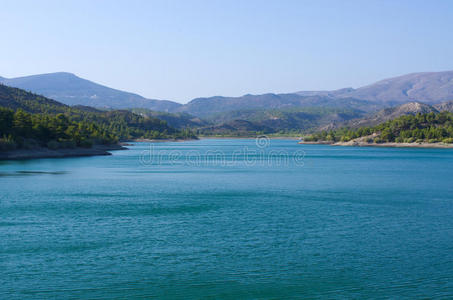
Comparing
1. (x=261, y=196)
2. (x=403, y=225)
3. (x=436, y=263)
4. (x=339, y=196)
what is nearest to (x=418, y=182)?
(x=339, y=196)

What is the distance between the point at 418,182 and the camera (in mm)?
43562

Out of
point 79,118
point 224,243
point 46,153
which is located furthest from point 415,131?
point 224,243

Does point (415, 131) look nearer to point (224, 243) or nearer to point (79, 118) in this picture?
point (79, 118)

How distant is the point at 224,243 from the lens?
1902 cm

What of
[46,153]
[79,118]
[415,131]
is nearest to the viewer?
[46,153]

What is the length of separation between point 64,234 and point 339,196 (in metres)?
20.1

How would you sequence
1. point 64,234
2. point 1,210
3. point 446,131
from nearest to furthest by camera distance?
point 64,234
point 1,210
point 446,131

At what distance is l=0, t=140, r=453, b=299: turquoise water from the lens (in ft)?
46.5

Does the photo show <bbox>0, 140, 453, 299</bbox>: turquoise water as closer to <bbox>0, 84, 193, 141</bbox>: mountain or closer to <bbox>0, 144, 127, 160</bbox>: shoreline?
<bbox>0, 144, 127, 160</bbox>: shoreline

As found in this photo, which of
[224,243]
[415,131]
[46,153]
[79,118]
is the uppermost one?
[79,118]

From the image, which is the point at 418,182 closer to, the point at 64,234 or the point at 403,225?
the point at 403,225

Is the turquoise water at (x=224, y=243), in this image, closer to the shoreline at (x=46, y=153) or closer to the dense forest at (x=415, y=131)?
the shoreline at (x=46, y=153)

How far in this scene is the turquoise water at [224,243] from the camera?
46.5 ft

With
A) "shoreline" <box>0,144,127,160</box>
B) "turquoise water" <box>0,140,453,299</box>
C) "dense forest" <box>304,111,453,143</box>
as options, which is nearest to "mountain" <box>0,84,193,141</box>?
"shoreline" <box>0,144,127,160</box>
